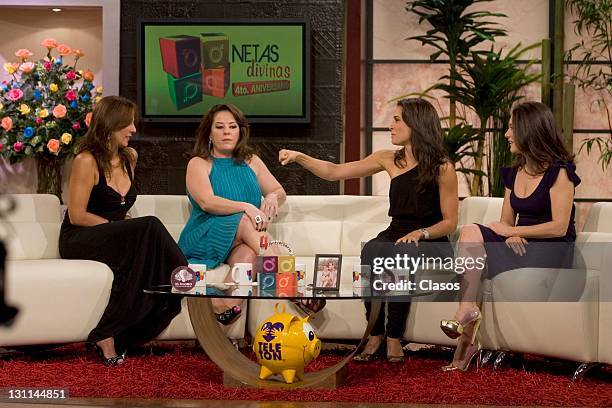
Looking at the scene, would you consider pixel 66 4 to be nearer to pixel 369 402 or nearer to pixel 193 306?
pixel 193 306

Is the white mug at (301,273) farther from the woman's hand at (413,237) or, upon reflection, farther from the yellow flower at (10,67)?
the yellow flower at (10,67)

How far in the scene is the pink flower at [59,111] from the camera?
17.7 feet

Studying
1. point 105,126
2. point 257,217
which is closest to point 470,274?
point 257,217

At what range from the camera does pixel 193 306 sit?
3156 millimetres

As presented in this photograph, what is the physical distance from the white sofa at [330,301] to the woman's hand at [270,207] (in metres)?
0.26

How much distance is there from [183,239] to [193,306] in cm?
A: 80

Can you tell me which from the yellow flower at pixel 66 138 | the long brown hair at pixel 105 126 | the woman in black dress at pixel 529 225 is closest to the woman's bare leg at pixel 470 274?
the woman in black dress at pixel 529 225

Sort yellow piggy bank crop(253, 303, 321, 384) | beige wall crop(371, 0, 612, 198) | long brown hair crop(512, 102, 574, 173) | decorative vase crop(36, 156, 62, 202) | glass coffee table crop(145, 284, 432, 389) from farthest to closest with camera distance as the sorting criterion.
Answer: beige wall crop(371, 0, 612, 198)
decorative vase crop(36, 156, 62, 202)
long brown hair crop(512, 102, 574, 173)
yellow piggy bank crop(253, 303, 321, 384)
glass coffee table crop(145, 284, 432, 389)

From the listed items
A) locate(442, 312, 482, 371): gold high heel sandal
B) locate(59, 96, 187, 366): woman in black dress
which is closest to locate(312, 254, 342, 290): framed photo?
locate(442, 312, 482, 371): gold high heel sandal

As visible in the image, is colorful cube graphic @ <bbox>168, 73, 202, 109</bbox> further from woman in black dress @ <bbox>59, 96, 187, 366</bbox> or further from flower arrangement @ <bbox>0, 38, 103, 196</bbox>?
woman in black dress @ <bbox>59, 96, 187, 366</bbox>

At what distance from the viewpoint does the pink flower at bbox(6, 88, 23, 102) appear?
5445 mm

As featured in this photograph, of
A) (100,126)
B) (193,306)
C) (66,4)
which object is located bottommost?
(193,306)

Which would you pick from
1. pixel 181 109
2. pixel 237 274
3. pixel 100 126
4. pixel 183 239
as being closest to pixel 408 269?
pixel 237 274

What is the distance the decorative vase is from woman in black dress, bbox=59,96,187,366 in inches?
78.6
